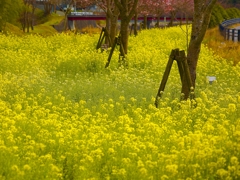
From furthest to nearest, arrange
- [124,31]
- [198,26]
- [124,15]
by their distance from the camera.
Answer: [124,31] → [124,15] → [198,26]

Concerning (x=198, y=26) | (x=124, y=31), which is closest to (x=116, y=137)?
(x=198, y=26)

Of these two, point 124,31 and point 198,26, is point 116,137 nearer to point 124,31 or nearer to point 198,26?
point 198,26

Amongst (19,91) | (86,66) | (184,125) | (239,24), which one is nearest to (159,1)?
(239,24)

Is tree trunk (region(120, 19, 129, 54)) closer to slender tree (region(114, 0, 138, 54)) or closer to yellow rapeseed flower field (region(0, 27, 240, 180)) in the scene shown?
slender tree (region(114, 0, 138, 54))

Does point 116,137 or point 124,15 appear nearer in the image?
point 116,137

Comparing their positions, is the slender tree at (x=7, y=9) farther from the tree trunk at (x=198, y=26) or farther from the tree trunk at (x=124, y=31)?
the tree trunk at (x=198, y=26)

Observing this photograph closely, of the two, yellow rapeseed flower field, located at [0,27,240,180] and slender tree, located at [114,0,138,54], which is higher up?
slender tree, located at [114,0,138,54]

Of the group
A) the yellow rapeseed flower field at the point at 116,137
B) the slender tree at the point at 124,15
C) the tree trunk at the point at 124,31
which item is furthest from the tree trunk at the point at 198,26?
the tree trunk at the point at 124,31

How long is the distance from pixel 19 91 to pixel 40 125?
3.53m

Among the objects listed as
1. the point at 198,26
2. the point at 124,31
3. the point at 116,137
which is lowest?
the point at 116,137

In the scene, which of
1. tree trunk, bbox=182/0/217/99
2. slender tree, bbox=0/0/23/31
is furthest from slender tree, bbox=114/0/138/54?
slender tree, bbox=0/0/23/31

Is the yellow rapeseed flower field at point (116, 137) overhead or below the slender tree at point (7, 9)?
A: below

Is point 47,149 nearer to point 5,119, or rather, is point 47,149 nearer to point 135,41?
point 5,119

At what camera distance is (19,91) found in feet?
41.5
